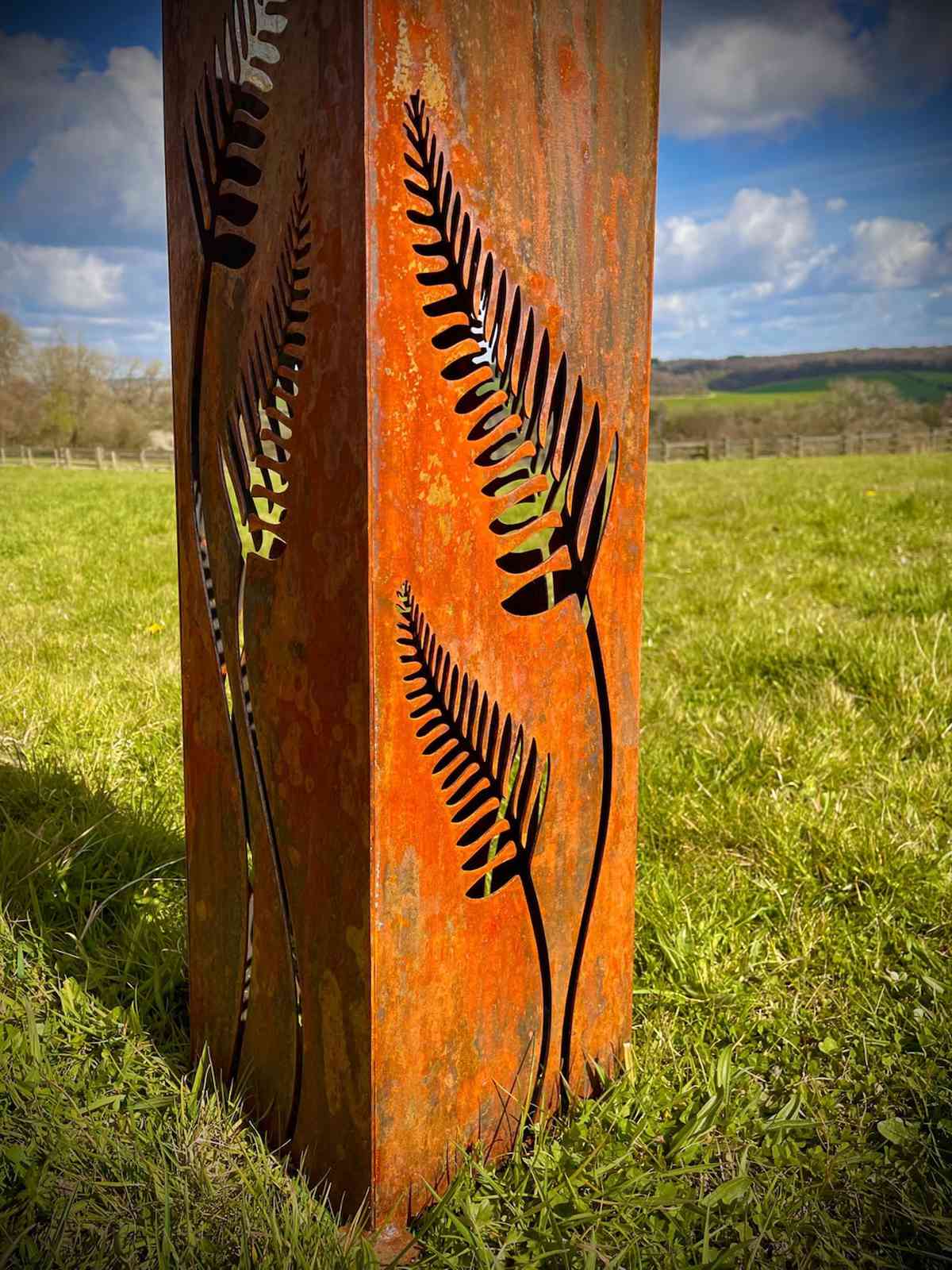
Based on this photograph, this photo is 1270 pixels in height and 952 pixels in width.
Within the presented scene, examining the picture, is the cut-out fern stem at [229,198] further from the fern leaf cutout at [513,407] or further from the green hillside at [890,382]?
the green hillside at [890,382]

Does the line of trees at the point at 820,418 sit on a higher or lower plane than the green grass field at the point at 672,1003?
higher

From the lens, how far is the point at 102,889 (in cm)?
206

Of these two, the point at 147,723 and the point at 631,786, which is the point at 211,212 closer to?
the point at 631,786

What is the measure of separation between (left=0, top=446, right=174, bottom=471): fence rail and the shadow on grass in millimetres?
26926

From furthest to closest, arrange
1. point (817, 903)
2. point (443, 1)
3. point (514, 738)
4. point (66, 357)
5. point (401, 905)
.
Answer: point (66, 357) → point (817, 903) → point (514, 738) → point (401, 905) → point (443, 1)

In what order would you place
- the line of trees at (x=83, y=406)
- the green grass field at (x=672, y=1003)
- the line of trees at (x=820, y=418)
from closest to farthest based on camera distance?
1. the green grass field at (x=672, y=1003)
2. the line of trees at (x=83, y=406)
3. the line of trees at (x=820, y=418)

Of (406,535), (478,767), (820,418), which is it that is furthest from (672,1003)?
(820,418)

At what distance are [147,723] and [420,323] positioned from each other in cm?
232

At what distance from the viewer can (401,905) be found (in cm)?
115

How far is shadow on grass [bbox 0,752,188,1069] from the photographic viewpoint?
68.0 inches

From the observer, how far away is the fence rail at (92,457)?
2847cm

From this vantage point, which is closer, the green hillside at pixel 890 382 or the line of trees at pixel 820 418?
the line of trees at pixel 820 418

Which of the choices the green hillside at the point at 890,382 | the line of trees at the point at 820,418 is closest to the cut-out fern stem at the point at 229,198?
the line of trees at the point at 820,418

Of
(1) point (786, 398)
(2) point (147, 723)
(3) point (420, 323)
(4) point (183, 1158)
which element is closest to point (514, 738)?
(3) point (420, 323)
